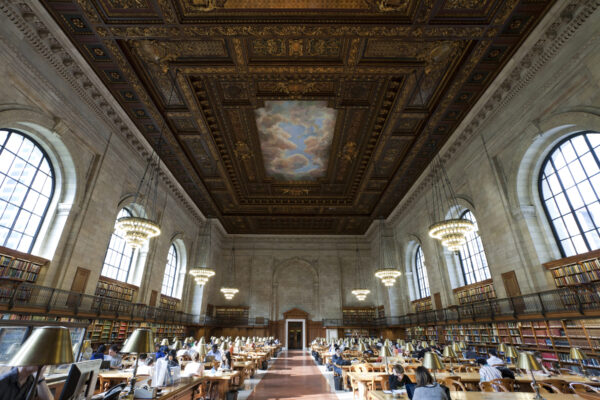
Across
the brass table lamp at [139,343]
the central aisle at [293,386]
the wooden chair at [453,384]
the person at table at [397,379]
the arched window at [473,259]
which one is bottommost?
the central aisle at [293,386]

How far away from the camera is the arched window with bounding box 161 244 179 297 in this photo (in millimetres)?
15227

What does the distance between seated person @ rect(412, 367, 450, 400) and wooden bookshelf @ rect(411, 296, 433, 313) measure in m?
12.6

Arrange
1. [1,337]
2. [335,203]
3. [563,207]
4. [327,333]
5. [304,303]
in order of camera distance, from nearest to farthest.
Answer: [1,337], [563,207], [335,203], [327,333], [304,303]

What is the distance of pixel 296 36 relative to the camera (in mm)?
7262

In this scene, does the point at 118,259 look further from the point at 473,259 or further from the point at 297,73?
the point at 473,259

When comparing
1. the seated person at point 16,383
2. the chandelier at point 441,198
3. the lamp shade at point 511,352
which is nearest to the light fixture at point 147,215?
the seated person at point 16,383

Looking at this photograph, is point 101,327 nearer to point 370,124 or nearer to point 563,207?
point 370,124

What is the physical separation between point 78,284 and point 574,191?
13.3 meters

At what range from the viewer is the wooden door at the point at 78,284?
7.91m

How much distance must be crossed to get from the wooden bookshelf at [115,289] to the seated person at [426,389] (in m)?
10.4

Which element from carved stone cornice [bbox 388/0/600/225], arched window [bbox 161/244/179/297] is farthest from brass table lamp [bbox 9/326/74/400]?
arched window [bbox 161/244/179/297]

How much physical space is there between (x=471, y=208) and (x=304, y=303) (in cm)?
1412

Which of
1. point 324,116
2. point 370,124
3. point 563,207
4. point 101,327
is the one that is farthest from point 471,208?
point 101,327

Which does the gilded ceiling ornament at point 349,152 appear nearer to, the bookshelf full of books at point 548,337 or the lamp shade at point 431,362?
the bookshelf full of books at point 548,337
